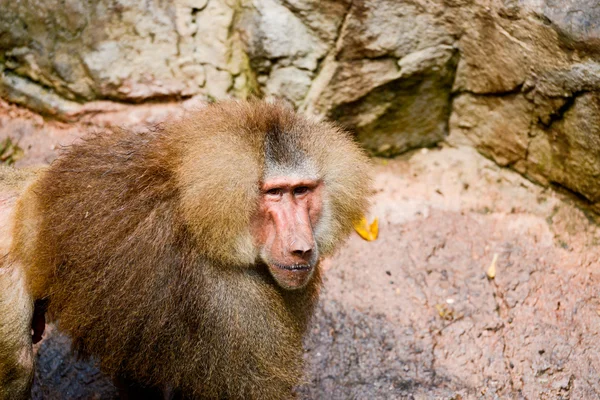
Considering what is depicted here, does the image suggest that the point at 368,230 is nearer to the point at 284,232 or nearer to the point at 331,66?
the point at 331,66

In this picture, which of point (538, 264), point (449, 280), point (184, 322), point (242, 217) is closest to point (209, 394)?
point (184, 322)

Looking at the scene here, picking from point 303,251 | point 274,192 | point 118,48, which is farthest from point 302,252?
point 118,48

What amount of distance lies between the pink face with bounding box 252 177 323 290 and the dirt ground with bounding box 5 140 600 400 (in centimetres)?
110

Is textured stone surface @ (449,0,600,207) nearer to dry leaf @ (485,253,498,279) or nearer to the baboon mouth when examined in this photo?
dry leaf @ (485,253,498,279)

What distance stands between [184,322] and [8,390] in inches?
36.8

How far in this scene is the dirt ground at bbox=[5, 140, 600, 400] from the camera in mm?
4234

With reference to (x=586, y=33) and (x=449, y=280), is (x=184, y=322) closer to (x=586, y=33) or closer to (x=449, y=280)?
(x=449, y=280)

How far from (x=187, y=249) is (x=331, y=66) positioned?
98.0 inches

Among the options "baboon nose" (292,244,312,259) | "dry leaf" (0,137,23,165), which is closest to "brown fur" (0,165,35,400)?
"baboon nose" (292,244,312,259)

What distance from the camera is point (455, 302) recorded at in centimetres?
466

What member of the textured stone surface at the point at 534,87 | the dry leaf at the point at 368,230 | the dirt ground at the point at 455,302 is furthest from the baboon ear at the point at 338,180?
the textured stone surface at the point at 534,87

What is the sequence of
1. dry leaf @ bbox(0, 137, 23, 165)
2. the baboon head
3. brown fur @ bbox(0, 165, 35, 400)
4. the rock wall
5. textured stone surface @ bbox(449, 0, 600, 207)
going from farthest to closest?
dry leaf @ bbox(0, 137, 23, 165), the rock wall, textured stone surface @ bbox(449, 0, 600, 207), brown fur @ bbox(0, 165, 35, 400), the baboon head

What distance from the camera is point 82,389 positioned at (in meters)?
4.29

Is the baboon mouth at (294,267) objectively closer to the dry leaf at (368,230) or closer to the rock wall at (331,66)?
the dry leaf at (368,230)
